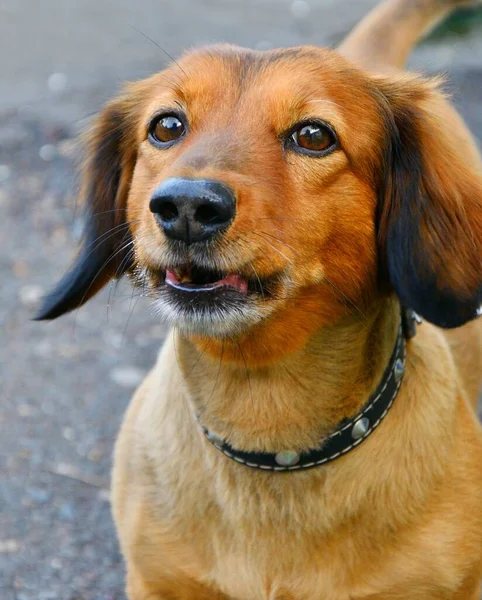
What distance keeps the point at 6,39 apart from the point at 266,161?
22.7ft

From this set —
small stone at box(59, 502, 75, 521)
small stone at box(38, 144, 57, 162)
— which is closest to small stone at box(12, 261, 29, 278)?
small stone at box(38, 144, 57, 162)

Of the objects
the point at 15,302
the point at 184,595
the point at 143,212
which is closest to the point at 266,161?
the point at 143,212

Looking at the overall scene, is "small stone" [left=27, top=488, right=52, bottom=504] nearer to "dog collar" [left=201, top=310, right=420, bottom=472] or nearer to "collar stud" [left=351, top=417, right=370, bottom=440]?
"dog collar" [left=201, top=310, right=420, bottom=472]

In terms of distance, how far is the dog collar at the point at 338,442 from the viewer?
110 inches

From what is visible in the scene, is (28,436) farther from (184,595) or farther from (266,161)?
(266,161)

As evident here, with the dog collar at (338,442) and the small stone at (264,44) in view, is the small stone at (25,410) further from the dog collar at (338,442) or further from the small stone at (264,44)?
the small stone at (264,44)

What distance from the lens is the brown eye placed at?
2.68 metres

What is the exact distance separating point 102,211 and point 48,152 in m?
3.88

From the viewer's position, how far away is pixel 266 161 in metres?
2.57

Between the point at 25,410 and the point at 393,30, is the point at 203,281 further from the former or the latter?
the point at 25,410

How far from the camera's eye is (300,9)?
9.32m

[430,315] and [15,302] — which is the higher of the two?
[430,315]

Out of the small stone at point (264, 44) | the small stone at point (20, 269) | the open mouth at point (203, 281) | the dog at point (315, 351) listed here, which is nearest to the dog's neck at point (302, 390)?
the dog at point (315, 351)

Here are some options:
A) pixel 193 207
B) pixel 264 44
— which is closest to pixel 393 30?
pixel 193 207
